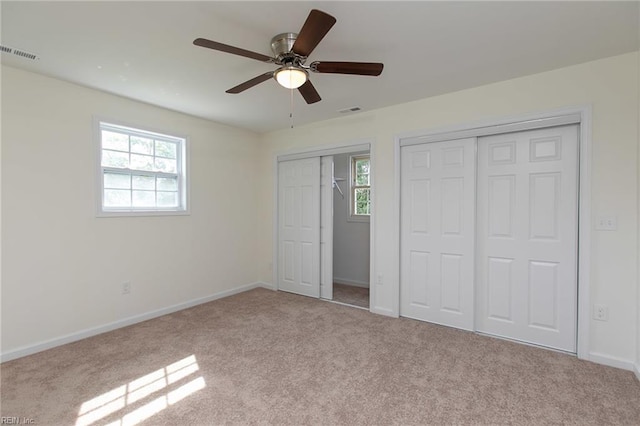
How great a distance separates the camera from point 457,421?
1840mm

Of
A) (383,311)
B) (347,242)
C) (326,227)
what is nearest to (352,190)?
(347,242)

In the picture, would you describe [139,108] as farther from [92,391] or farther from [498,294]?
[498,294]

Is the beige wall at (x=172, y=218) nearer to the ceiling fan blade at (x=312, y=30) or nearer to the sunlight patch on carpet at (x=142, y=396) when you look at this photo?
the sunlight patch on carpet at (x=142, y=396)

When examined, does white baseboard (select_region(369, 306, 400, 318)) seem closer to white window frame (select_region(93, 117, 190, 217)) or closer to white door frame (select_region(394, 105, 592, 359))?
white door frame (select_region(394, 105, 592, 359))

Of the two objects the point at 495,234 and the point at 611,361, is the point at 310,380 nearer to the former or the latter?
the point at 495,234

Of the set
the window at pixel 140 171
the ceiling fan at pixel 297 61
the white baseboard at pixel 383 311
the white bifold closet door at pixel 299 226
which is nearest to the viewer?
the ceiling fan at pixel 297 61

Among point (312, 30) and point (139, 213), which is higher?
point (312, 30)

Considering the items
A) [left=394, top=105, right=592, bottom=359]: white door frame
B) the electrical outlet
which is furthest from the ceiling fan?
the electrical outlet

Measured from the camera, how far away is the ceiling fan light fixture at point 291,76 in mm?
2055

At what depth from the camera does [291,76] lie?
2080 mm

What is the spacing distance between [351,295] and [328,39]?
3.47 meters

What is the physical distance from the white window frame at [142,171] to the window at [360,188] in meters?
2.65

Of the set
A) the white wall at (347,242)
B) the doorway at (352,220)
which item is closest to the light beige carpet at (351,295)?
the doorway at (352,220)

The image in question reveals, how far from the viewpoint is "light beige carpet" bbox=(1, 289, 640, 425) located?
191 centimetres
